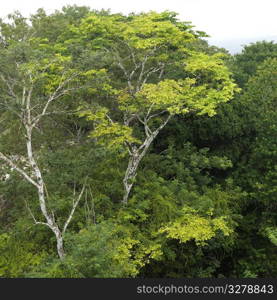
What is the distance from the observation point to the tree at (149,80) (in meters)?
13.1

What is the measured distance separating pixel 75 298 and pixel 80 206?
5.50 meters

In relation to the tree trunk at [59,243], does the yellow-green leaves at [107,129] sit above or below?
above

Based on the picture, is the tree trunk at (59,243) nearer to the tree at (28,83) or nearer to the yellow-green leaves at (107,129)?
the tree at (28,83)

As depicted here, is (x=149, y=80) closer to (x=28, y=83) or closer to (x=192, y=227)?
(x=28, y=83)

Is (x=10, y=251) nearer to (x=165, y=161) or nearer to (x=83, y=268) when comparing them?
(x=83, y=268)

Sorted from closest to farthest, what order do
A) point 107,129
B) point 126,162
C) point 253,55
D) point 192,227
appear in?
1. point 192,227
2. point 107,129
3. point 126,162
4. point 253,55

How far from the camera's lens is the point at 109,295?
812cm

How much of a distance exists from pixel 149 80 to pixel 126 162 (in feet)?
14.0

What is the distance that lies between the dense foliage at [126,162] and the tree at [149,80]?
66 mm

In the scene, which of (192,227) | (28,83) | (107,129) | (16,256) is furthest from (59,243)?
(28,83)

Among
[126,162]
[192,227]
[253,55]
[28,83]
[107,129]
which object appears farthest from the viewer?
[253,55]

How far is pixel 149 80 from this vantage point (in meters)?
16.8

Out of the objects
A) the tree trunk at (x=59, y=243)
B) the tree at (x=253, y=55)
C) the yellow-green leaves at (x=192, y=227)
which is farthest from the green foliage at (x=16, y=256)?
the tree at (x=253, y=55)

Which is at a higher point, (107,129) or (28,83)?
(28,83)
